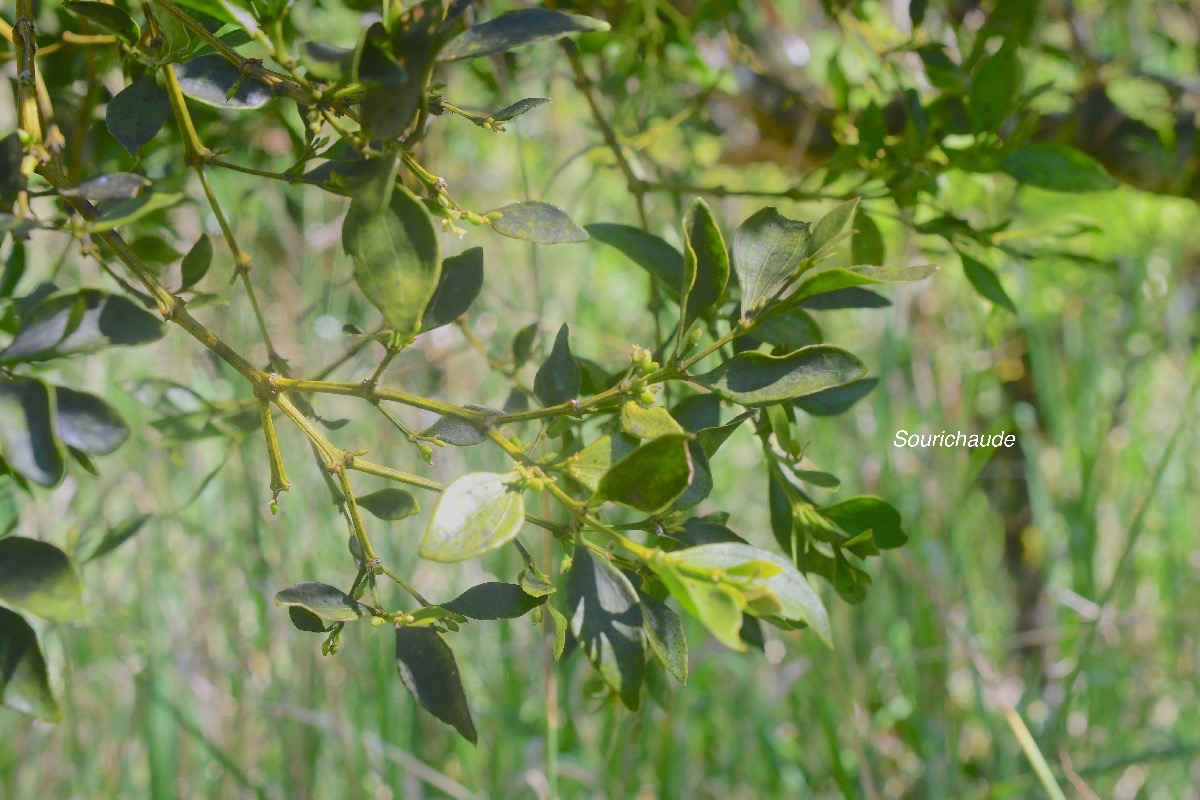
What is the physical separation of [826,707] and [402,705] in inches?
16.3

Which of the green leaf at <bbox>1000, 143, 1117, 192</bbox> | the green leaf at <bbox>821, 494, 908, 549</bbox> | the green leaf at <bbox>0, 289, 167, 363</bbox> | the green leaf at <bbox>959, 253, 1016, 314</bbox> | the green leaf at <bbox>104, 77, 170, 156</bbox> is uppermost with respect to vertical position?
the green leaf at <bbox>104, 77, 170, 156</bbox>

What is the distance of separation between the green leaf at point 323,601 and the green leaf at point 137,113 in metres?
0.14

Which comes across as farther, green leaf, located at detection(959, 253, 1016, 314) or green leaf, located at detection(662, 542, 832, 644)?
green leaf, located at detection(959, 253, 1016, 314)

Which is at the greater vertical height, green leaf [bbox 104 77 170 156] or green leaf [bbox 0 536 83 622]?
green leaf [bbox 104 77 170 156]

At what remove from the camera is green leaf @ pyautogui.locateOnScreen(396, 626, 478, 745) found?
30 centimetres

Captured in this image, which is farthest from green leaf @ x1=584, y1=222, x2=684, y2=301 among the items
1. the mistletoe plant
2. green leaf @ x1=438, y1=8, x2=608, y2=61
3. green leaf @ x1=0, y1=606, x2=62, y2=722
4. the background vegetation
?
the background vegetation

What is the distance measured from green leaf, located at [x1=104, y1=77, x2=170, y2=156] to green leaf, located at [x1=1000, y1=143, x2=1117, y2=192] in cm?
32

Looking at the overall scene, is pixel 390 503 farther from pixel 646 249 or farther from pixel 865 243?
pixel 865 243

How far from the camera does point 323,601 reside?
0.94 ft

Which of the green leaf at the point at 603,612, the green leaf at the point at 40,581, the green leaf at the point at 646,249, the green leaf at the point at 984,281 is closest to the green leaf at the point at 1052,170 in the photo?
the green leaf at the point at 984,281

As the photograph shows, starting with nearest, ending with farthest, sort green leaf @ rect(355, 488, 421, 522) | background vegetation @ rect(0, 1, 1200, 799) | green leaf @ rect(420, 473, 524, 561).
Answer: green leaf @ rect(420, 473, 524, 561) < green leaf @ rect(355, 488, 421, 522) < background vegetation @ rect(0, 1, 1200, 799)

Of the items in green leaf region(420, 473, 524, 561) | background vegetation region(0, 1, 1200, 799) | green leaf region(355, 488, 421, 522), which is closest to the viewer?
green leaf region(420, 473, 524, 561)

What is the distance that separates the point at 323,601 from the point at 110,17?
0.18 meters

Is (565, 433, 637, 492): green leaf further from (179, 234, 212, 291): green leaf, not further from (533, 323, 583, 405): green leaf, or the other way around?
(179, 234, 212, 291): green leaf
